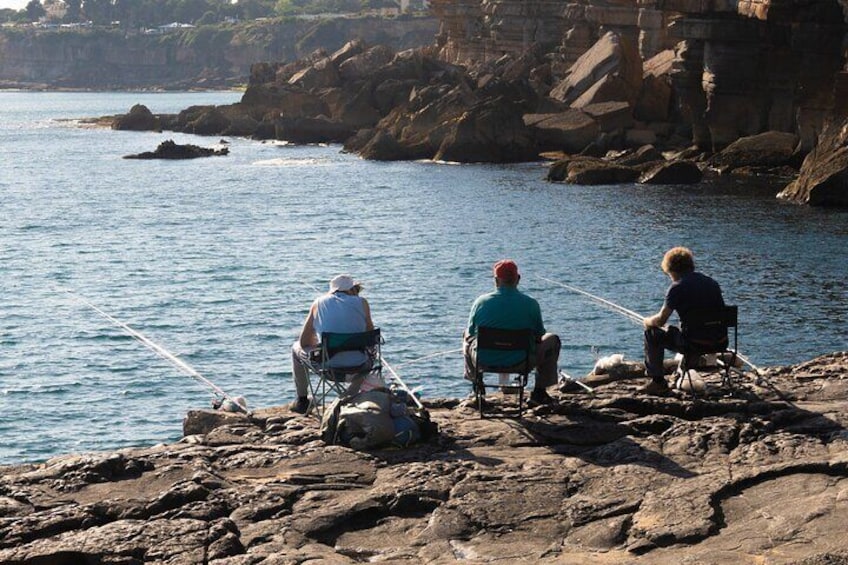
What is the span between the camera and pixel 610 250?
116ft

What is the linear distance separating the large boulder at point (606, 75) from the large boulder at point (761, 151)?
11.3 m

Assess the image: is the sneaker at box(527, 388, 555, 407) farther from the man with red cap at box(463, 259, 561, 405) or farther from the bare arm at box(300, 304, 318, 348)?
the bare arm at box(300, 304, 318, 348)

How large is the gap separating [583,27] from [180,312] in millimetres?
54047

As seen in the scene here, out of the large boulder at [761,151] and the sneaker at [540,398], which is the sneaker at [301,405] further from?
the large boulder at [761,151]

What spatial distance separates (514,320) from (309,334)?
1.71 meters

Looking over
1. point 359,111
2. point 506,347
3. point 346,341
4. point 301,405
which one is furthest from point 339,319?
point 359,111

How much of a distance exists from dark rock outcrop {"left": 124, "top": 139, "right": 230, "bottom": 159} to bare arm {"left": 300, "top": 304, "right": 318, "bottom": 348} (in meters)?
59.8

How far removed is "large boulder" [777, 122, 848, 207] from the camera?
40031mm

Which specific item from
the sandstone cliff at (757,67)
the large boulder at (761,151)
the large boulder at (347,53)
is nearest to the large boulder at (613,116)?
the sandstone cliff at (757,67)

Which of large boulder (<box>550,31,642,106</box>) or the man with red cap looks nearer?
the man with red cap

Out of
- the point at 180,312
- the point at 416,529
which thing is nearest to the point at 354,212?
the point at 180,312

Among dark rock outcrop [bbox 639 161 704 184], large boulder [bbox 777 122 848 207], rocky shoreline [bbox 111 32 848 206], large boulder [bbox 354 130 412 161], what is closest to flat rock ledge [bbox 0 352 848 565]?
large boulder [bbox 777 122 848 207]

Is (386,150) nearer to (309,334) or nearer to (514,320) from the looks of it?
(309,334)

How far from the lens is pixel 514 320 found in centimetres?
1169
